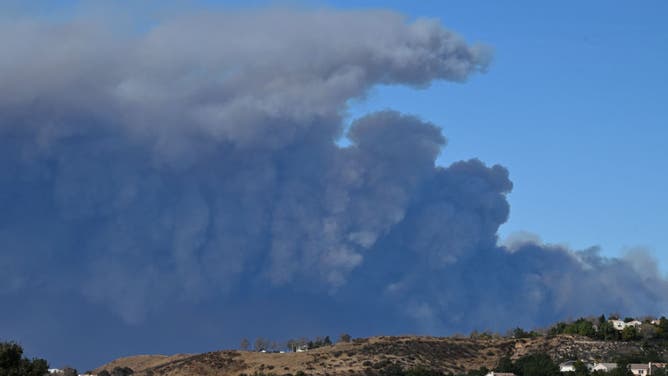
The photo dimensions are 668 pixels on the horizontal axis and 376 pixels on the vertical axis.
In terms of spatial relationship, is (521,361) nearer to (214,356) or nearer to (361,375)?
(361,375)

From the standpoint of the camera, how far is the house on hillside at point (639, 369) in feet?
528

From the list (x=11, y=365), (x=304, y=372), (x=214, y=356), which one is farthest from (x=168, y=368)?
(x=11, y=365)

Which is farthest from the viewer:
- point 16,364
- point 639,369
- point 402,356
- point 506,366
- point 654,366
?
point 402,356

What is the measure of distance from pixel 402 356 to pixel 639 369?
4070cm

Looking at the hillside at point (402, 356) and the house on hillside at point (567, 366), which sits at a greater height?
the hillside at point (402, 356)

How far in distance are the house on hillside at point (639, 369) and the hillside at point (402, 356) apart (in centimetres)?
1378

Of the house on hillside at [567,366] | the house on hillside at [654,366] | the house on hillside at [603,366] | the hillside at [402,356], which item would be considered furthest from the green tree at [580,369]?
the hillside at [402,356]

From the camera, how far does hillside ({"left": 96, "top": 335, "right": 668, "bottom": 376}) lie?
179375 mm

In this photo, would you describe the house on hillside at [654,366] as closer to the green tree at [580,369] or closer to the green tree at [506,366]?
the green tree at [580,369]

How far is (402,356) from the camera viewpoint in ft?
603

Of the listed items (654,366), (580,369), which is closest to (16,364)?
(580,369)

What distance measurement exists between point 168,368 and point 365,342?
37.6m

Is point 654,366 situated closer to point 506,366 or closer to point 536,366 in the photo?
point 536,366

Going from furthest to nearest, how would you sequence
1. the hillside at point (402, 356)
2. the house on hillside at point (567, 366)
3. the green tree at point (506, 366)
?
the hillside at point (402, 356)
the green tree at point (506, 366)
the house on hillside at point (567, 366)
